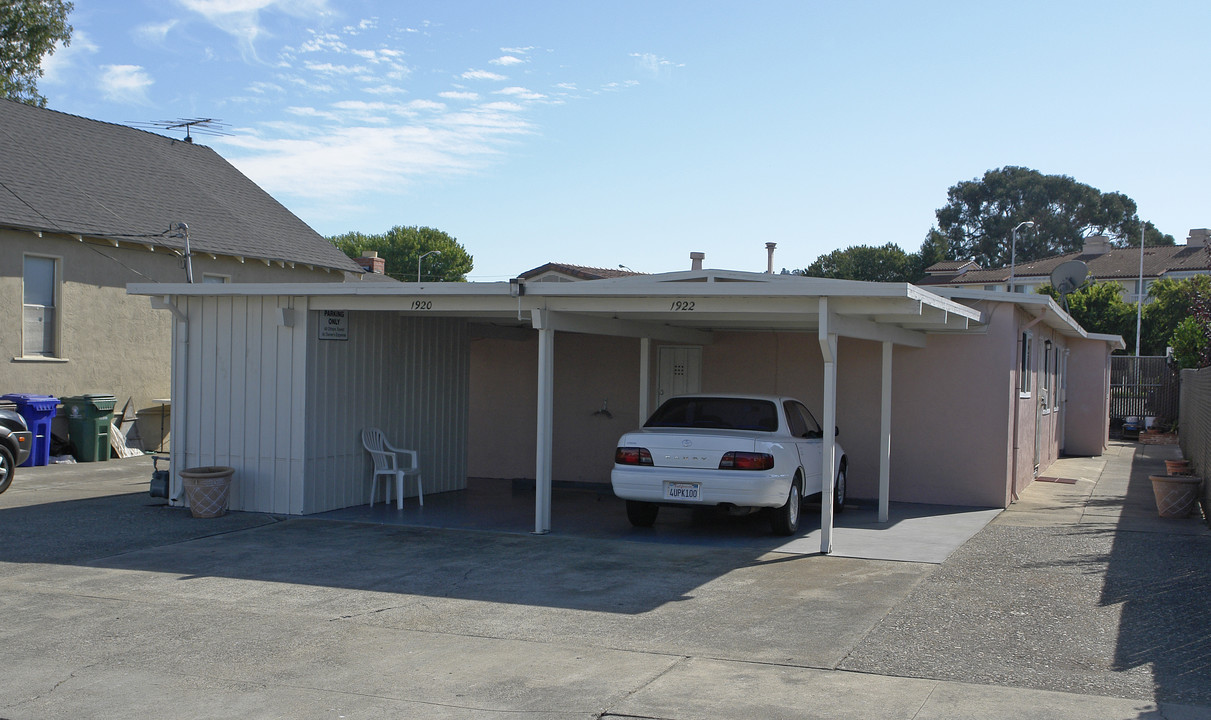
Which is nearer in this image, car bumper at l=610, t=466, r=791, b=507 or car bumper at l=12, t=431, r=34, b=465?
car bumper at l=610, t=466, r=791, b=507

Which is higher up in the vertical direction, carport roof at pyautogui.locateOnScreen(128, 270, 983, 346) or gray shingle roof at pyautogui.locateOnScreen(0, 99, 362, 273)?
gray shingle roof at pyautogui.locateOnScreen(0, 99, 362, 273)

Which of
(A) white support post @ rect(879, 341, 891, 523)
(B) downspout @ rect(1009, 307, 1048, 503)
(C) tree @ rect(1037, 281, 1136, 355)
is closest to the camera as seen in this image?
(A) white support post @ rect(879, 341, 891, 523)

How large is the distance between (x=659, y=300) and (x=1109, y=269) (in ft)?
186

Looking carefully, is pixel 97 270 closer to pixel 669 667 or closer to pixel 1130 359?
pixel 669 667

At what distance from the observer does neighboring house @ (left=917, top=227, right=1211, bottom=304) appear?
56594 mm

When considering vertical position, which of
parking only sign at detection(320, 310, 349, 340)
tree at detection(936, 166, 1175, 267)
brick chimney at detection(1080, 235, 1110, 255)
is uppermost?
tree at detection(936, 166, 1175, 267)

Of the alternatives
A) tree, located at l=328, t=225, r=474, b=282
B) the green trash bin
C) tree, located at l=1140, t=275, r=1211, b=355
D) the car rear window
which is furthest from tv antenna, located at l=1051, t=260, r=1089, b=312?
tree, located at l=328, t=225, r=474, b=282

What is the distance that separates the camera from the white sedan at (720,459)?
9766mm

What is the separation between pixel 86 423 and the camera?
1745cm

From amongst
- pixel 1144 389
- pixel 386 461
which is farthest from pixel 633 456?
pixel 1144 389

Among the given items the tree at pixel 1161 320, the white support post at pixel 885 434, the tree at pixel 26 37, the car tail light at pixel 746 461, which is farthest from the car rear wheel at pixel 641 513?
the tree at pixel 1161 320

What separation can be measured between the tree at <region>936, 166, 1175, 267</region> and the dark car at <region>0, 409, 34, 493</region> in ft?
238

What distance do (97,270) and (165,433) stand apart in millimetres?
3288

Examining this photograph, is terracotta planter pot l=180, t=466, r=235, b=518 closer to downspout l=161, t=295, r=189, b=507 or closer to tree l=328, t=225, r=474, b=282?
downspout l=161, t=295, r=189, b=507
